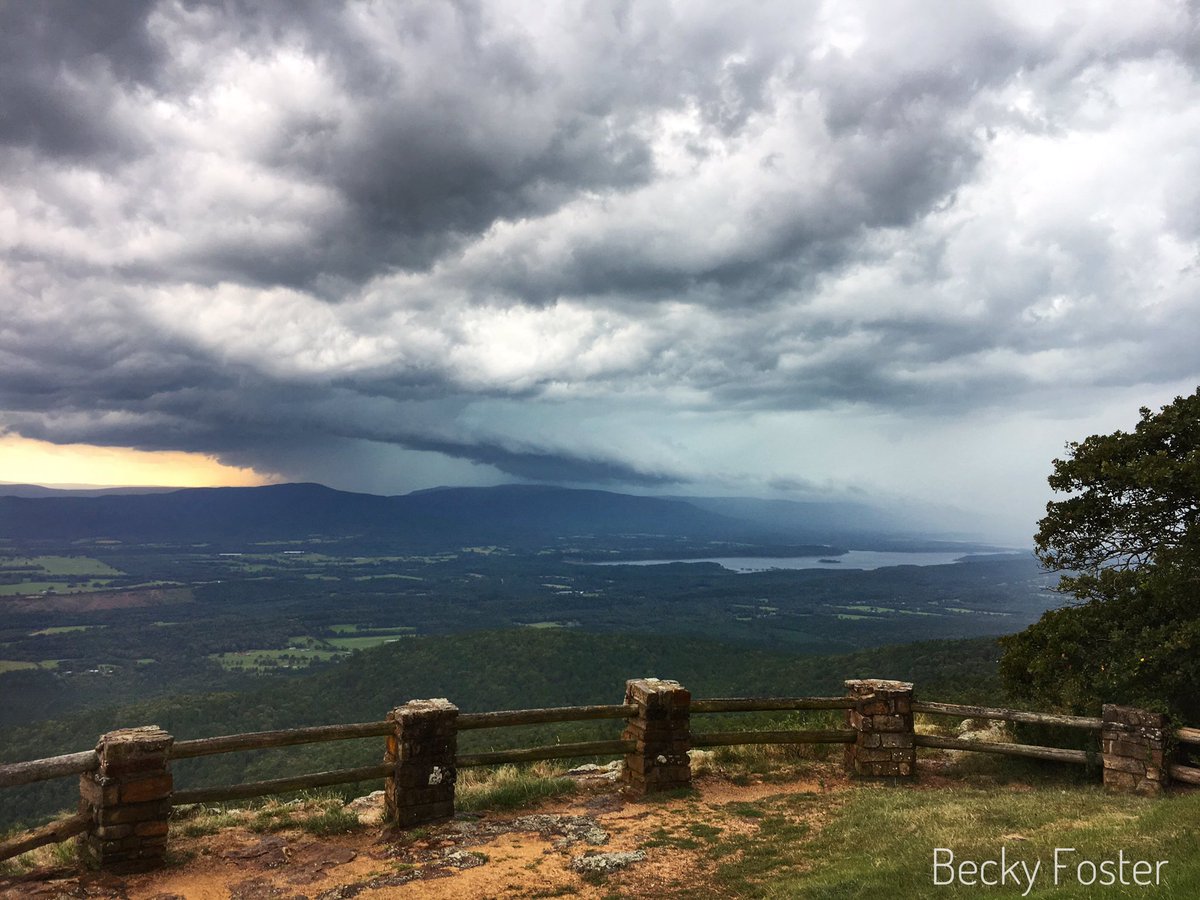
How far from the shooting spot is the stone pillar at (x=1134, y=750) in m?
9.54

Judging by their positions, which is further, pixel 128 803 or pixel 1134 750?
pixel 1134 750

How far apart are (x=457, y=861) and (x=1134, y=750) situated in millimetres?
9248

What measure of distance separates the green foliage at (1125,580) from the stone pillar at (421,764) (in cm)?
1008

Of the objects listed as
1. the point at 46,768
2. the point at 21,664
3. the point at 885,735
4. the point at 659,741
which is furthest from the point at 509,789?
the point at 21,664

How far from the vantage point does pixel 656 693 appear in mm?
10555

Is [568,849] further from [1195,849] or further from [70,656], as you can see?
[70,656]

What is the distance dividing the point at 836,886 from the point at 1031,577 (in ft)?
716

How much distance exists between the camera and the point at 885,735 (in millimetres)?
11352

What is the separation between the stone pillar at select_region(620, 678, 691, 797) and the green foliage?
6731 millimetres

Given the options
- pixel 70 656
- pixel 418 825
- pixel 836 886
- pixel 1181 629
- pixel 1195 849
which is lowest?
pixel 70 656

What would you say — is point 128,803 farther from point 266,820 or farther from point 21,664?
point 21,664

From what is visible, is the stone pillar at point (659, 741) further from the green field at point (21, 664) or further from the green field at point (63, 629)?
the green field at point (63, 629)

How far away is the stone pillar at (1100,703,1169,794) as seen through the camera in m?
9.54

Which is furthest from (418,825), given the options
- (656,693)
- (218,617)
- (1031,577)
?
(1031,577)
